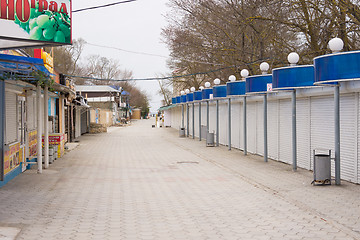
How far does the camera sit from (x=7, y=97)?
11477mm

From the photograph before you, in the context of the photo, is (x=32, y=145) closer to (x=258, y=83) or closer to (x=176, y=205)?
(x=258, y=83)

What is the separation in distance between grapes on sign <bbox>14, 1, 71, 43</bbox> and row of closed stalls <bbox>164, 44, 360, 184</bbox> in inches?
218

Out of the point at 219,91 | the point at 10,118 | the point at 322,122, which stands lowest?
the point at 322,122

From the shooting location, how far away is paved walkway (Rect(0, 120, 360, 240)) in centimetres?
633

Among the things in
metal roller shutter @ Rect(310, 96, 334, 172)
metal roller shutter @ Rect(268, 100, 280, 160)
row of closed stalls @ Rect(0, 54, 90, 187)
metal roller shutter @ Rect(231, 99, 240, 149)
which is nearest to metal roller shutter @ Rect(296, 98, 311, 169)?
metal roller shutter @ Rect(310, 96, 334, 172)

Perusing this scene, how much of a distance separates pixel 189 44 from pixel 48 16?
16.6 meters

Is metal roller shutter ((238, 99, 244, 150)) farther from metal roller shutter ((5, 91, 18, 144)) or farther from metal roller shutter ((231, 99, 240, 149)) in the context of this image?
metal roller shutter ((5, 91, 18, 144))

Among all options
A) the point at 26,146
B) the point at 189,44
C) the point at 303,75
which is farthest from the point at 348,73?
the point at 189,44

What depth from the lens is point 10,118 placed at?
1177 centimetres

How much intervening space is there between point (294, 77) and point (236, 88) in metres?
5.92

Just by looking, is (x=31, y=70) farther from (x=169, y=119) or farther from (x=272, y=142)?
(x=169, y=119)

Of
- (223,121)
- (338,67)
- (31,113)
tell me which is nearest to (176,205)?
(338,67)

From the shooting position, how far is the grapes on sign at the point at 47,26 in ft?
29.9

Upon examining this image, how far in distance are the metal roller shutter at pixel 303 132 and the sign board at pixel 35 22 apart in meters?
7.35
